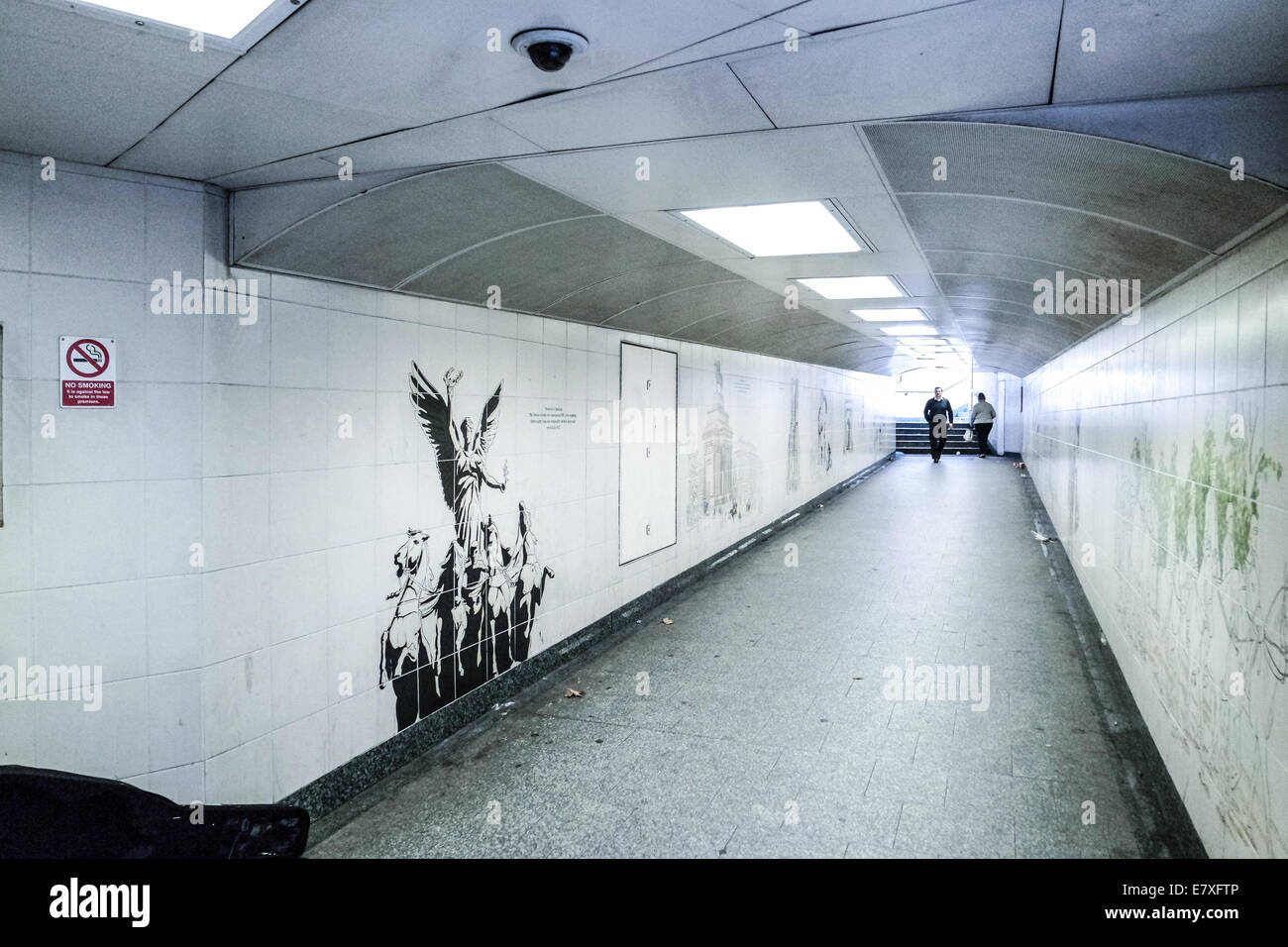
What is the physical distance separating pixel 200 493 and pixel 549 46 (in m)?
2.24

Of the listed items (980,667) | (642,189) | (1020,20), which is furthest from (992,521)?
(1020,20)

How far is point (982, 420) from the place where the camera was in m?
22.6

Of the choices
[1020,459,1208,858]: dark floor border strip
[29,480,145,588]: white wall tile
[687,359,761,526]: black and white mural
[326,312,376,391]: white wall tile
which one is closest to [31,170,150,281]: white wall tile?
[29,480,145,588]: white wall tile

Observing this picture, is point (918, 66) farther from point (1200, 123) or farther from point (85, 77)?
point (85, 77)

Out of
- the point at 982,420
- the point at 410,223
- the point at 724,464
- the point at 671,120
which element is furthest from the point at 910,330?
the point at 982,420

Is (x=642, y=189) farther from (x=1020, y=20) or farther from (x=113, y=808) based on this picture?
(x=113, y=808)

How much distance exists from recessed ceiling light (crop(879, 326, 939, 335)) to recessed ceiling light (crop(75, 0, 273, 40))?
8137mm

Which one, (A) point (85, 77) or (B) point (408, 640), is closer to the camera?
(A) point (85, 77)

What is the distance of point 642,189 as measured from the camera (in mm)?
3180

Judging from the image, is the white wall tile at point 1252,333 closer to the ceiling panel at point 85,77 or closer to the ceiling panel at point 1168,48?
the ceiling panel at point 1168,48

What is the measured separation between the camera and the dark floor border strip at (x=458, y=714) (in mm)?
3746

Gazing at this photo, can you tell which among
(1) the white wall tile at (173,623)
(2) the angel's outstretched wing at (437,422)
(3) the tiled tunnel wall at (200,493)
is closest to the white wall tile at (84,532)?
(3) the tiled tunnel wall at (200,493)

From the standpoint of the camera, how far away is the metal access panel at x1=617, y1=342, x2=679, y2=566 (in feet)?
22.2

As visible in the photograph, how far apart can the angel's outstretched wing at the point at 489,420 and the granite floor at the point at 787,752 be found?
165cm
